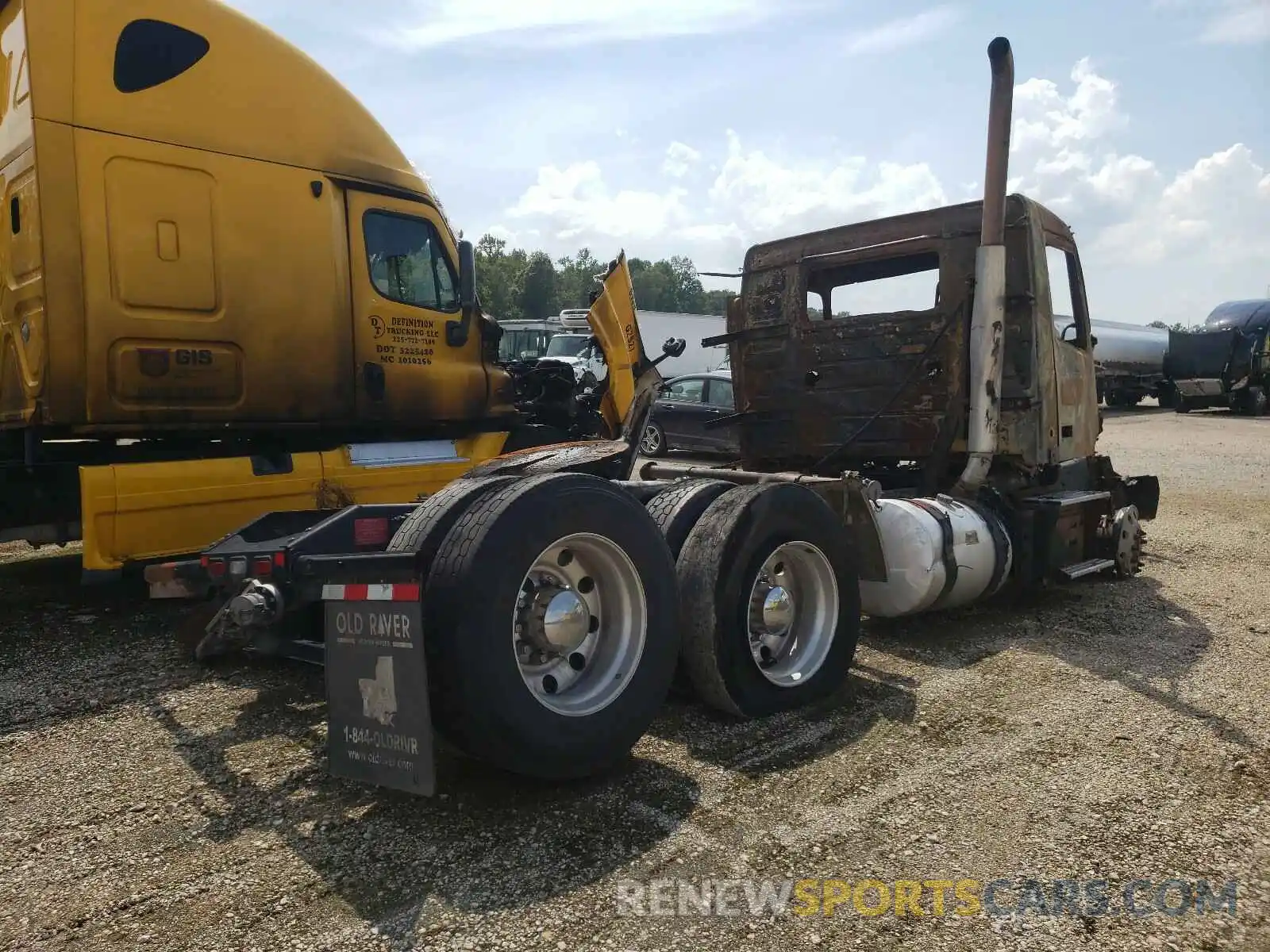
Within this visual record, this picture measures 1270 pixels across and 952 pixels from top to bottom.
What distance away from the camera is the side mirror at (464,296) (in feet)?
22.8

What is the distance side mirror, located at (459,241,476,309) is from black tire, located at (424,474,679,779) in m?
4.02

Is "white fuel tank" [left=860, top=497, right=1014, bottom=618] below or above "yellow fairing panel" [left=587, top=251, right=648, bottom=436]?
below

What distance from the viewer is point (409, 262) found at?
670 centimetres

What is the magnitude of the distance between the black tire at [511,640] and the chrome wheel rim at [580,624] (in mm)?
39

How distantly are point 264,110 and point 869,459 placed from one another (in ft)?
14.9

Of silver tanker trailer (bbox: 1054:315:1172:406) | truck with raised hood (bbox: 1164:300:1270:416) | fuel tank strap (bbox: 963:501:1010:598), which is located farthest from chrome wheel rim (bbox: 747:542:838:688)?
truck with raised hood (bbox: 1164:300:1270:416)

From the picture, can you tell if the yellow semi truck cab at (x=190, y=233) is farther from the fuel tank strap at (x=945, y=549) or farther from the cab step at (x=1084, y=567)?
the cab step at (x=1084, y=567)

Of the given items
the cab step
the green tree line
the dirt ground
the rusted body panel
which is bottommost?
the dirt ground

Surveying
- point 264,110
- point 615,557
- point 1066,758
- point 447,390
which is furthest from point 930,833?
point 264,110

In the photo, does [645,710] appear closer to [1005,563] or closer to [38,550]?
[1005,563]

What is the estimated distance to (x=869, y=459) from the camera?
6.82 meters

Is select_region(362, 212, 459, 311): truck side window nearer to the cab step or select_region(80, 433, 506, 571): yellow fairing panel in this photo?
select_region(80, 433, 506, 571): yellow fairing panel

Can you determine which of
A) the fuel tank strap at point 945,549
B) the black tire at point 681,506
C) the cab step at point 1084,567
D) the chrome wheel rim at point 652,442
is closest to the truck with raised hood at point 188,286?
the black tire at point 681,506

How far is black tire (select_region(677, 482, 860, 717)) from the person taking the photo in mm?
3809
